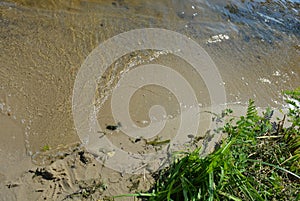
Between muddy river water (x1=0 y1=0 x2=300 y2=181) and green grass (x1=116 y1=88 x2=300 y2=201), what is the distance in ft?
1.51

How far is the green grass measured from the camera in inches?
80.0

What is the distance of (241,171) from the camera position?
7.20 feet

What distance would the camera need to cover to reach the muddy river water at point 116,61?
8.67 feet

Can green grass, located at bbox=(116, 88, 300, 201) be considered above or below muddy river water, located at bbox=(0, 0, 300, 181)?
below

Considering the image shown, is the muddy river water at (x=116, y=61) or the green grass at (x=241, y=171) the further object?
the muddy river water at (x=116, y=61)

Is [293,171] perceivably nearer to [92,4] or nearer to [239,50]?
[239,50]

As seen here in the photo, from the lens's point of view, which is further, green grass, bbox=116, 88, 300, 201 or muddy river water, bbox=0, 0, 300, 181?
muddy river water, bbox=0, 0, 300, 181

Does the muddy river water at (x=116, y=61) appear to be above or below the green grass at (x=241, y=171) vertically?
above

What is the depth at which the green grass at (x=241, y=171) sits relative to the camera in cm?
203

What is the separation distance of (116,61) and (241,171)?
1825 mm

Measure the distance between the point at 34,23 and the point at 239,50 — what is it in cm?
256

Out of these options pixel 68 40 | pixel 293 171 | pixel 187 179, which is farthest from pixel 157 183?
pixel 68 40

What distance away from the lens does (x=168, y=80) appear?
330cm

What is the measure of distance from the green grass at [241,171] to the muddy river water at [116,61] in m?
0.46
